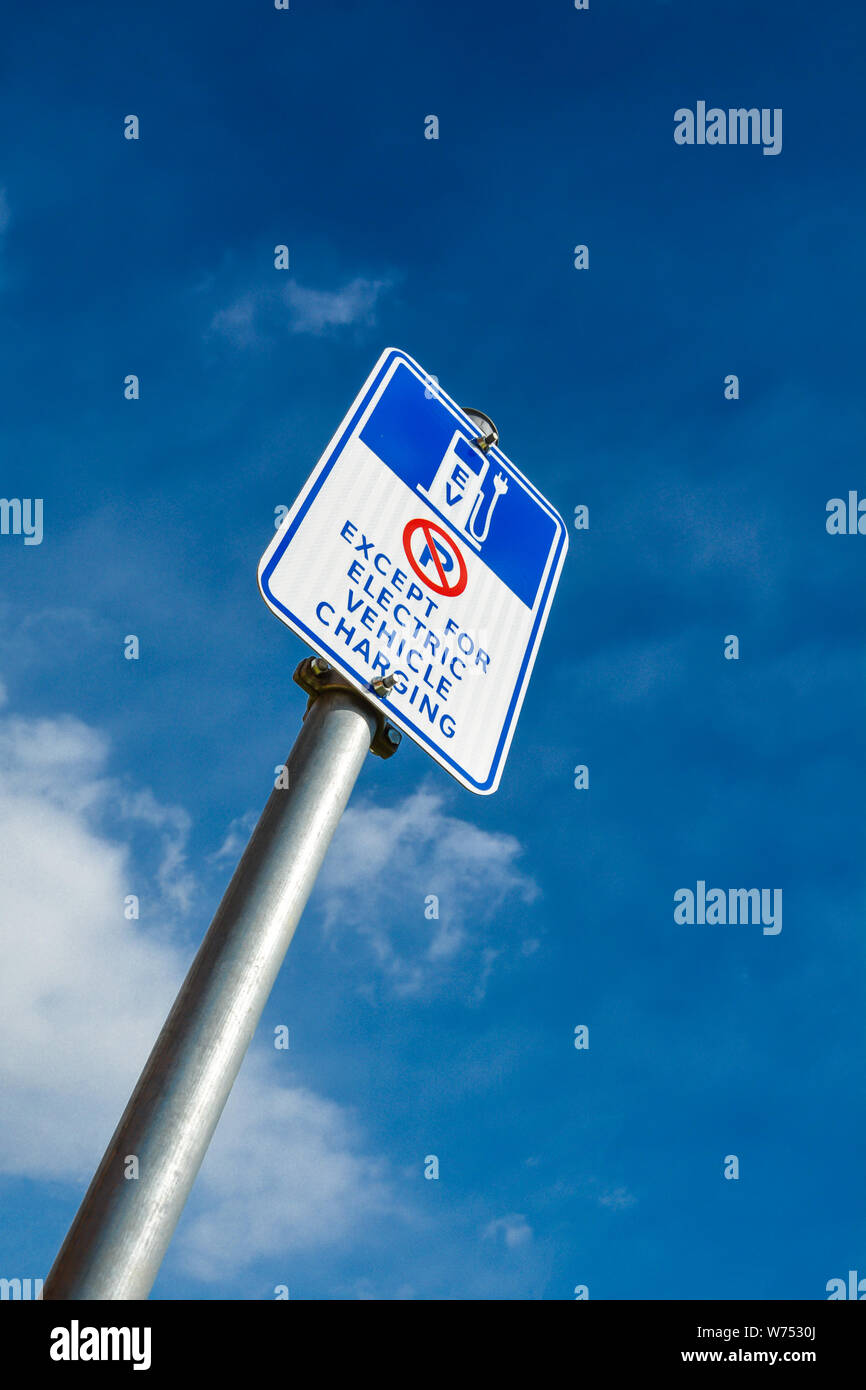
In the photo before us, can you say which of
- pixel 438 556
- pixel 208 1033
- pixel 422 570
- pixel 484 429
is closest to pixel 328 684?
pixel 422 570

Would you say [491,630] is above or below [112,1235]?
above

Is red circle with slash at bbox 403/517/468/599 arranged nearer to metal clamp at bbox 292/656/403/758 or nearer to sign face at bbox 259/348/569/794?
sign face at bbox 259/348/569/794

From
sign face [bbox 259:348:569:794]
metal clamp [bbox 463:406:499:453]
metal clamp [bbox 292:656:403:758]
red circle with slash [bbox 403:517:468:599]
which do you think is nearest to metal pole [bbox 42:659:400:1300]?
metal clamp [bbox 292:656:403:758]

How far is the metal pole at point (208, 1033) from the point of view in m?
1.55

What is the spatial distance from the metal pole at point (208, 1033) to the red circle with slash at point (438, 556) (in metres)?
0.64

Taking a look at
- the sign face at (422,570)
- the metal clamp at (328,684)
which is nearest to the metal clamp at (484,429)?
the sign face at (422,570)

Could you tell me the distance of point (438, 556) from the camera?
3.01 metres

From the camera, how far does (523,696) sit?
3.19 meters

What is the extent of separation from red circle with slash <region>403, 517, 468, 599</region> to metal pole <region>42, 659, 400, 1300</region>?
0.64m

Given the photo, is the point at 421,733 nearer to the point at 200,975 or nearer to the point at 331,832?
the point at 331,832

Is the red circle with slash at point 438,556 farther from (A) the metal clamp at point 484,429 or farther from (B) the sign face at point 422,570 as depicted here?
(A) the metal clamp at point 484,429

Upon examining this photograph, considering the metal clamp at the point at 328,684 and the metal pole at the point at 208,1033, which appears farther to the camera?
the metal clamp at the point at 328,684
